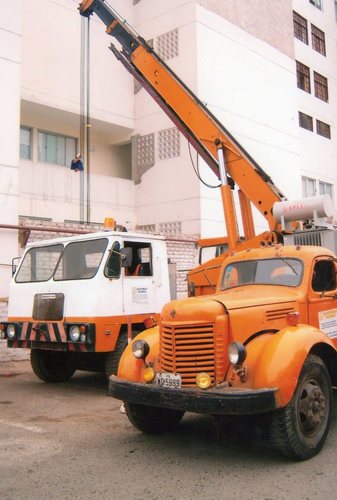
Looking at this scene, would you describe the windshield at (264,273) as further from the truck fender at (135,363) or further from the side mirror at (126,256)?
the side mirror at (126,256)

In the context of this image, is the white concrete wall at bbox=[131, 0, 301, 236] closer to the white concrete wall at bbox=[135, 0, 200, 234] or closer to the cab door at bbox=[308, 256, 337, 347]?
the white concrete wall at bbox=[135, 0, 200, 234]

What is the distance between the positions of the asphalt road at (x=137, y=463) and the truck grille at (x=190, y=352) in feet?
2.45

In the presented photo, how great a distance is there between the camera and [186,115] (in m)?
10.4

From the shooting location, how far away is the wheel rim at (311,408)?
4.72 metres

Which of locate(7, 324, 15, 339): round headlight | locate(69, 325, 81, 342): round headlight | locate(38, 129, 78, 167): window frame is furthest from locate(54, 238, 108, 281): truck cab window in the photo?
locate(38, 129, 78, 167): window frame

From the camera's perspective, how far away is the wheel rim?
4.72m

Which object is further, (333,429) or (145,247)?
(145,247)

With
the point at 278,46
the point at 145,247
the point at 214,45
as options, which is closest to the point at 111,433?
the point at 145,247

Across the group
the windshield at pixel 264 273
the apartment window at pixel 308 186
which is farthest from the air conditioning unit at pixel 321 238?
the apartment window at pixel 308 186

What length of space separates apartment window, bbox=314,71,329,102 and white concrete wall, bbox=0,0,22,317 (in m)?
17.0

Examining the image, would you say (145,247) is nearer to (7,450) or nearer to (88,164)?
(7,450)

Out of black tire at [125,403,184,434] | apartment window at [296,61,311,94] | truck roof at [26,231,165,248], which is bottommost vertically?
black tire at [125,403,184,434]

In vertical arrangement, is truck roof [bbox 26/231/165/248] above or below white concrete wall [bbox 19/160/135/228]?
below

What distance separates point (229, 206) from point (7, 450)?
5.73 meters
